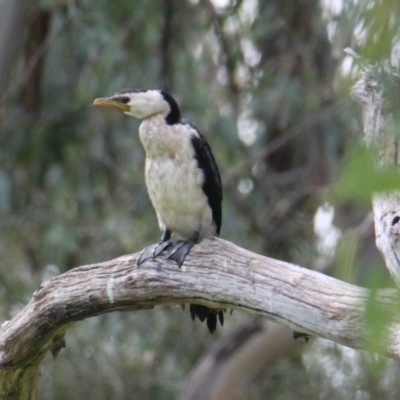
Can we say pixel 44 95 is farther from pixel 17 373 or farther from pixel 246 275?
pixel 246 275

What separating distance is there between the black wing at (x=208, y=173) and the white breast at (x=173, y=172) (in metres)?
0.02

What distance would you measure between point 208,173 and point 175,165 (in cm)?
15

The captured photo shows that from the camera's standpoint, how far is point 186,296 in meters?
2.89

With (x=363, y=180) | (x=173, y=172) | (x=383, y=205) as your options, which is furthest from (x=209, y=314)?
(x=363, y=180)

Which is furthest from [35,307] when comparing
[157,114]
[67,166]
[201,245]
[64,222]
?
[67,166]

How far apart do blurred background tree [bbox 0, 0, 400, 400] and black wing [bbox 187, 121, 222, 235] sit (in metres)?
2.54

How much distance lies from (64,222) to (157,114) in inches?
116

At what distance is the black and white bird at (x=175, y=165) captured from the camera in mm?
3555

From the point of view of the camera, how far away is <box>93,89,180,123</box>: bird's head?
3617 mm

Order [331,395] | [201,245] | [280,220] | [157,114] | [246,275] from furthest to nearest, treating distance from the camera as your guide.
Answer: [280,220] → [331,395] → [157,114] → [201,245] → [246,275]

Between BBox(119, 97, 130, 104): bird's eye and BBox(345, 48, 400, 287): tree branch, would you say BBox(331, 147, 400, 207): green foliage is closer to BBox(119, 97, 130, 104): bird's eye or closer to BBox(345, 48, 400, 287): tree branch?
BBox(345, 48, 400, 287): tree branch

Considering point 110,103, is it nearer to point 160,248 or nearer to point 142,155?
point 160,248

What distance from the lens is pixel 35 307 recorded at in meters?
3.06

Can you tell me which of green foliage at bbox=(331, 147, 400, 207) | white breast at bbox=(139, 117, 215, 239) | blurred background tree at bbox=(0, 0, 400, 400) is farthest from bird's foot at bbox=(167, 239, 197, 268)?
blurred background tree at bbox=(0, 0, 400, 400)
